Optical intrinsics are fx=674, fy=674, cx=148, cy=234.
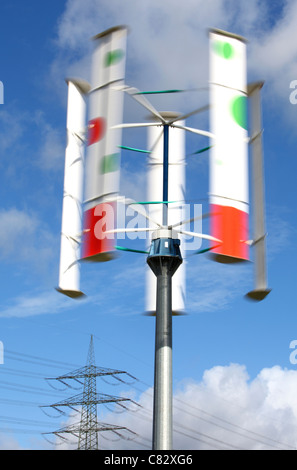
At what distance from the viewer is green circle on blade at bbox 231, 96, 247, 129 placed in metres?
24.2

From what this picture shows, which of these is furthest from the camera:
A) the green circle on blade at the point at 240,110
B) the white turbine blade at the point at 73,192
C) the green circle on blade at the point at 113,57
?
the white turbine blade at the point at 73,192

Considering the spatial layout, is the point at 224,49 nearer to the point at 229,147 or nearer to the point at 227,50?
the point at 227,50

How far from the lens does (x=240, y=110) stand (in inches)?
960

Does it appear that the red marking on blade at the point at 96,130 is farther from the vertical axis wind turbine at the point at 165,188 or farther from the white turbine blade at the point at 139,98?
the white turbine blade at the point at 139,98

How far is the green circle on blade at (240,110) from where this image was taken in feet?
→ 79.4

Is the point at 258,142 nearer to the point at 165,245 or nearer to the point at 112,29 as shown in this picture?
the point at 165,245

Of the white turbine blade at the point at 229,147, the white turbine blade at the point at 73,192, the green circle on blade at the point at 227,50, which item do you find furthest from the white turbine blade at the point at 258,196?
the white turbine blade at the point at 73,192

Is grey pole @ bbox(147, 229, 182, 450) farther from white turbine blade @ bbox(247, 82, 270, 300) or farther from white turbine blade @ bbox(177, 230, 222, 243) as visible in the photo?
white turbine blade @ bbox(247, 82, 270, 300)

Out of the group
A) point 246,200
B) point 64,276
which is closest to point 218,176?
point 246,200

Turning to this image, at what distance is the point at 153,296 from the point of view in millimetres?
27875

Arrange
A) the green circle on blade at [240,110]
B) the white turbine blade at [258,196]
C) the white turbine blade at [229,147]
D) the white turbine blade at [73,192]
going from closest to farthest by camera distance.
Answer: the white turbine blade at [258,196] → the white turbine blade at [229,147] → the green circle on blade at [240,110] → the white turbine blade at [73,192]

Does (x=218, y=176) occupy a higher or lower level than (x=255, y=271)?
higher

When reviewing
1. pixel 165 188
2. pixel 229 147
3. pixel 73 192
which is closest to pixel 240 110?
pixel 229 147
